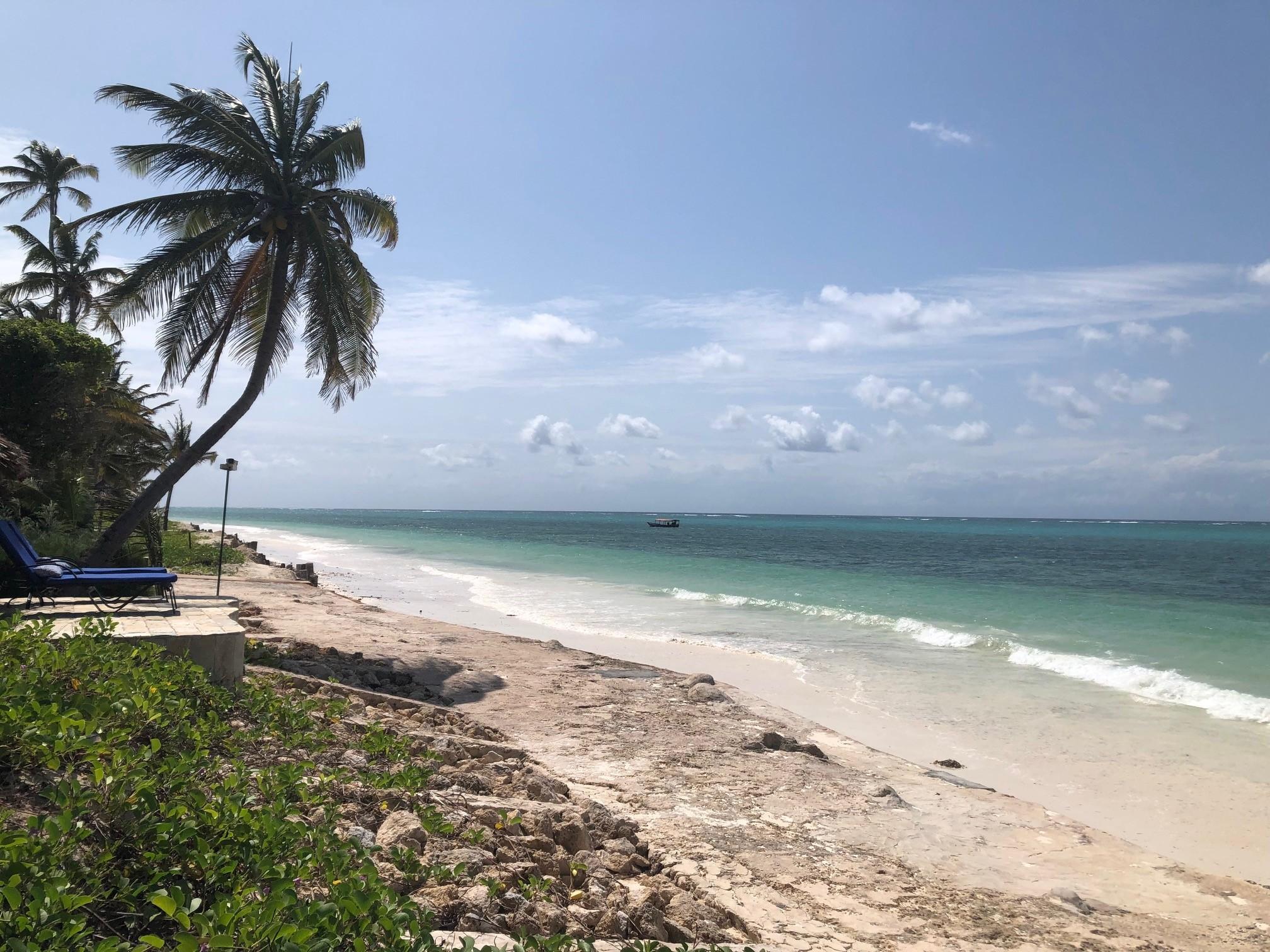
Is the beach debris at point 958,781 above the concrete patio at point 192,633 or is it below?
below

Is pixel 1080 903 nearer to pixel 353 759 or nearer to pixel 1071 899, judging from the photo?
pixel 1071 899

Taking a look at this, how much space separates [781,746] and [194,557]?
20.8 m

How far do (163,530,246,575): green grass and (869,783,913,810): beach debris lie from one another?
17.5m

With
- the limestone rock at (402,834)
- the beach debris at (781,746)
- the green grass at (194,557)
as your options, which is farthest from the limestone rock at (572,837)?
the green grass at (194,557)

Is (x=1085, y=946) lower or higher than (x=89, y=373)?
lower

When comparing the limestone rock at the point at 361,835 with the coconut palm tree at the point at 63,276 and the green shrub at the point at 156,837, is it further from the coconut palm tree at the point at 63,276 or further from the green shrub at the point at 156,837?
the coconut palm tree at the point at 63,276

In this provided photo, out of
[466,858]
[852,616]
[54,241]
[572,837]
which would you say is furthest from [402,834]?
[54,241]

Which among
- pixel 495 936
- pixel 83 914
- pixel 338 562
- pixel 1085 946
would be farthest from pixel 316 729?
pixel 338 562

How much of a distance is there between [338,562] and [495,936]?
35.4 m

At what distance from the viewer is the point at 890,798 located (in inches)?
266

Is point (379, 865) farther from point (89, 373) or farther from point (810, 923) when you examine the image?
point (89, 373)

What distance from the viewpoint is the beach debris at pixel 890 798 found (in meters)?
6.63

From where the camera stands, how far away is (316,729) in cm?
517

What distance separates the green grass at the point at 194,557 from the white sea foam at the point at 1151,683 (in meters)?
18.3
